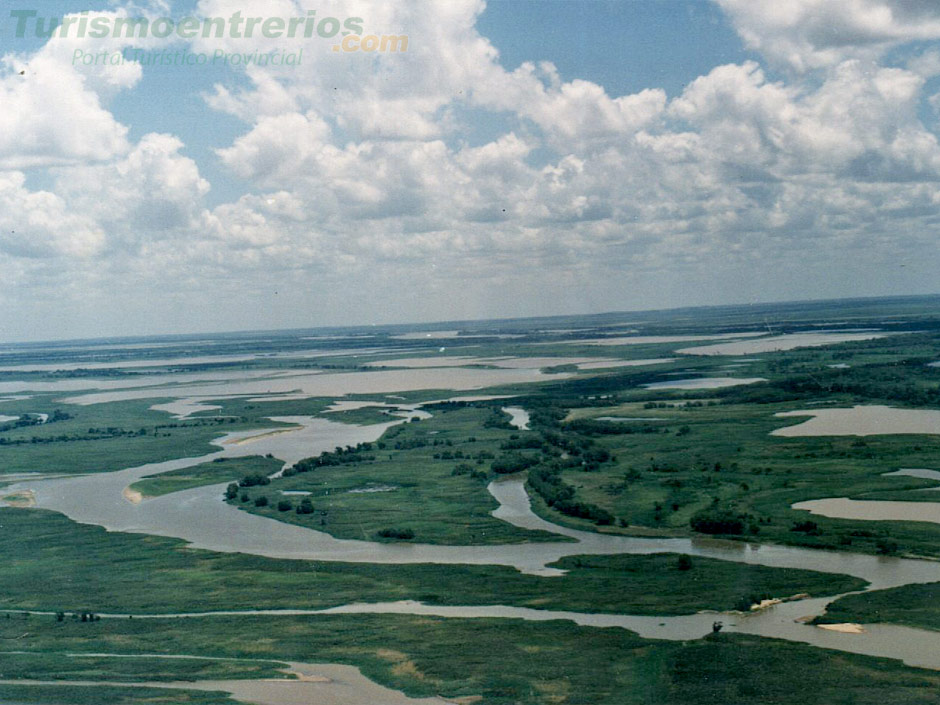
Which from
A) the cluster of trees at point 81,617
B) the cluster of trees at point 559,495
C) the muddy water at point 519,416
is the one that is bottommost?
the cluster of trees at point 81,617

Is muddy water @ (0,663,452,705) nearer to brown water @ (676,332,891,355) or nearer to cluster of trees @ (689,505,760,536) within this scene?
cluster of trees @ (689,505,760,536)

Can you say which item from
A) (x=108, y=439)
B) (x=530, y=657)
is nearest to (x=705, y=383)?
(x=108, y=439)

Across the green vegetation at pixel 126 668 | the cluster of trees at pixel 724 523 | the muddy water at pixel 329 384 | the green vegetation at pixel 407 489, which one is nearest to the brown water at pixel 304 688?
the green vegetation at pixel 126 668

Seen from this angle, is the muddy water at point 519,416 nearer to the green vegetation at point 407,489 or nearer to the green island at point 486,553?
the green island at point 486,553

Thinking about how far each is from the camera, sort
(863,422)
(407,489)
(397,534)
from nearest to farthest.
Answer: (397,534) → (407,489) → (863,422)

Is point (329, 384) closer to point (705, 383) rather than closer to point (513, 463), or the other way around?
point (705, 383)

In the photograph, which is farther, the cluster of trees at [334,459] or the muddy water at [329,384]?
the muddy water at [329,384]
